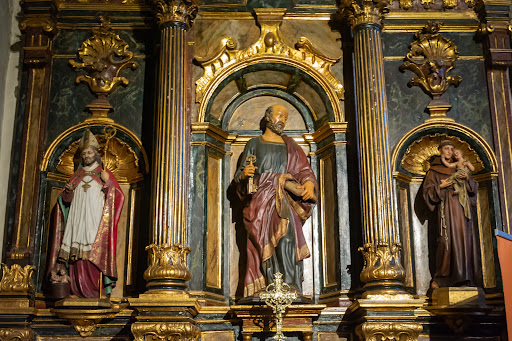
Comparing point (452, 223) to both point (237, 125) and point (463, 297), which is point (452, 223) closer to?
point (463, 297)

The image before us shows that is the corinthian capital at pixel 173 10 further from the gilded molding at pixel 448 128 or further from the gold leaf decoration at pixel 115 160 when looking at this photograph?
the gilded molding at pixel 448 128

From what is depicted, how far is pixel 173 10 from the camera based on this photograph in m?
10.5

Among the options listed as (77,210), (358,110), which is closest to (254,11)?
(358,110)

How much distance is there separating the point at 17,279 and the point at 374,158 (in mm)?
4844

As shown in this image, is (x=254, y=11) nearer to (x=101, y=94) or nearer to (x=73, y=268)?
(x=101, y=94)

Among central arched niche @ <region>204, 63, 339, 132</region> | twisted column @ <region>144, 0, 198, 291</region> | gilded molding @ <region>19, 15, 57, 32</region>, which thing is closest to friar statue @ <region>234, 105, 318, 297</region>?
central arched niche @ <region>204, 63, 339, 132</region>

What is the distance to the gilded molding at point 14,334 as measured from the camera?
919cm

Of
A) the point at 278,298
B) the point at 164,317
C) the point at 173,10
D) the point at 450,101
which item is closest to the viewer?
the point at 278,298

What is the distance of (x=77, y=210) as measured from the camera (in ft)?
32.2

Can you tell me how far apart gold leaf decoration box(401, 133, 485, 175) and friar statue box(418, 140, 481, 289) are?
0.38 metres

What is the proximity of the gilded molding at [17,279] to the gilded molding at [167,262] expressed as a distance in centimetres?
155

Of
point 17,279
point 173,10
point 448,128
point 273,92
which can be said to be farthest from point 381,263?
point 17,279

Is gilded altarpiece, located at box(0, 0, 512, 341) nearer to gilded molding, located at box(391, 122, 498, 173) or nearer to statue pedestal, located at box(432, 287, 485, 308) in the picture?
gilded molding, located at box(391, 122, 498, 173)

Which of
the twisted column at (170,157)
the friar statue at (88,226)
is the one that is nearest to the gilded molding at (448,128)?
the twisted column at (170,157)
